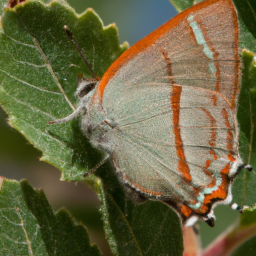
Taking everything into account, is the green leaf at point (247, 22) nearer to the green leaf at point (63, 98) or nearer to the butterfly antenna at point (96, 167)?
the green leaf at point (63, 98)

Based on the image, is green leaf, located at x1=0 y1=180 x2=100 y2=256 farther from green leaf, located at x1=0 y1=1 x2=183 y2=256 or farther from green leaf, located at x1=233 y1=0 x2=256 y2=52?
green leaf, located at x1=233 y1=0 x2=256 y2=52

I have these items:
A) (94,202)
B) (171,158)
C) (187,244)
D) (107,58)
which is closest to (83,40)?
(107,58)

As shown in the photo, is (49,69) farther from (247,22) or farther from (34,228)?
(247,22)

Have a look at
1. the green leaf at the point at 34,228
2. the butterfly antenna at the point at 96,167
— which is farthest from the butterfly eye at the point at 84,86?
the green leaf at the point at 34,228

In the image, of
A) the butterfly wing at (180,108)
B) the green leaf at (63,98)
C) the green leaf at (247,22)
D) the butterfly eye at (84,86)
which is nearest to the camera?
the green leaf at (63,98)

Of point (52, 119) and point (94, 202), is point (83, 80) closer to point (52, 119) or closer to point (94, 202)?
point (52, 119)

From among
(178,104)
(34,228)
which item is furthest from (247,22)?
(34,228)
